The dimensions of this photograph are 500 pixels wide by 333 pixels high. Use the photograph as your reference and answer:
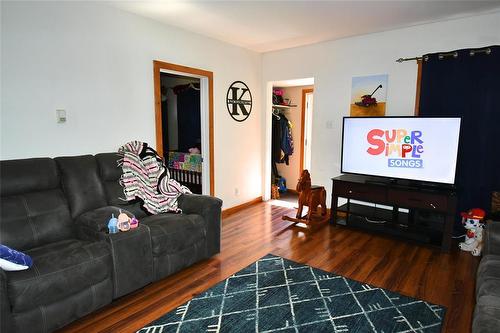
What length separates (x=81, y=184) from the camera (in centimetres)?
267

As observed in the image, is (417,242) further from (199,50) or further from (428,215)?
(199,50)

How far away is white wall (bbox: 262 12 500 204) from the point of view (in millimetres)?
3432

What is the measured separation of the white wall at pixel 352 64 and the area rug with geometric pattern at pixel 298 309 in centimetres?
227

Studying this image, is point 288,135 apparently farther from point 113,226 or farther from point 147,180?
point 113,226

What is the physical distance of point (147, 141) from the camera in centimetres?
354

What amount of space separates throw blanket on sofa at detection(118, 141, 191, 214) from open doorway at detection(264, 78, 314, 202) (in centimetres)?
251

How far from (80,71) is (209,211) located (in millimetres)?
1820

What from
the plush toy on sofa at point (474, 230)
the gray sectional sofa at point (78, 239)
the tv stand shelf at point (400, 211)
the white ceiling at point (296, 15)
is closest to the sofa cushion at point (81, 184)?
the gray sectional sofa at point (78, 239)

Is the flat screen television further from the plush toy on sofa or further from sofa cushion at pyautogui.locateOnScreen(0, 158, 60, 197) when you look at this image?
sofa cushion at pyautogui.locateOnScreen(0, 158, 60, 197)

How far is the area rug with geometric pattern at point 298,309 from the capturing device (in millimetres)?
2061

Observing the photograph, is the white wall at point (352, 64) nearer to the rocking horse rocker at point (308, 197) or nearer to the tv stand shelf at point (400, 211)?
the rocking horse rocker at point (308, 197)

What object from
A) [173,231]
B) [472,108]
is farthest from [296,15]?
[173,231]

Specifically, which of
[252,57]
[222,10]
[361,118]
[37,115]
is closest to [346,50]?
[361,118]

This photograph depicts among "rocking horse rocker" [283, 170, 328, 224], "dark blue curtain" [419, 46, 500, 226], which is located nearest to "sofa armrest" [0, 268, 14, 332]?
"rocking horse rocker" [283, 170, 328, 224]
